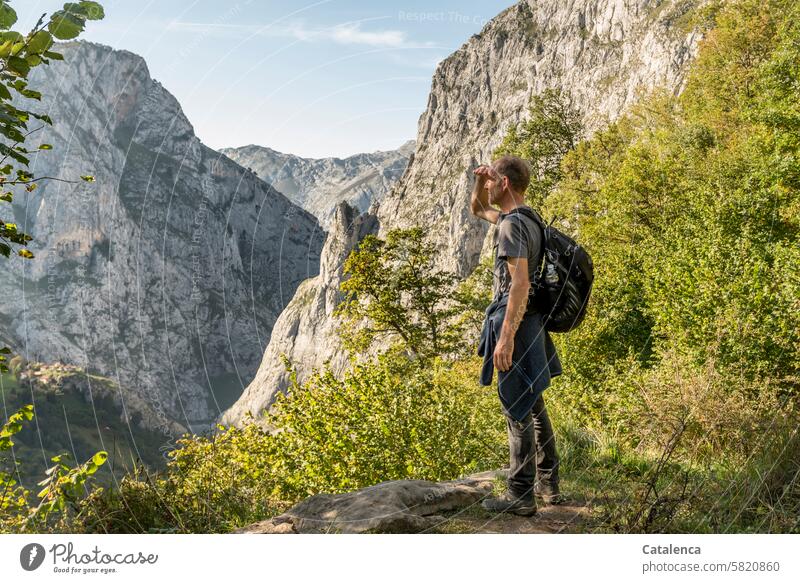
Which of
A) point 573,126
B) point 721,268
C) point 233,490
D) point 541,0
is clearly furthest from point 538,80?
point 233,490

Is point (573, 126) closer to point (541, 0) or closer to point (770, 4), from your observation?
point (770, 4)

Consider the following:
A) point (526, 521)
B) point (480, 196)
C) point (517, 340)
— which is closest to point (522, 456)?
point (526, 521)

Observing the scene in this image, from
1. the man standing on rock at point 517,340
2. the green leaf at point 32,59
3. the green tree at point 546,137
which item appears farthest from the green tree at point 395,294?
the green leaf at point 32,59

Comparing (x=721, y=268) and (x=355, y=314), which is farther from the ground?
(x=721, y=268)

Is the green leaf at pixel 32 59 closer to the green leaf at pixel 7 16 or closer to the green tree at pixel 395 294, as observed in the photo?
the green leaf at pixel 7 16

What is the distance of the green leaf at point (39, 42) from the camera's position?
134 inches

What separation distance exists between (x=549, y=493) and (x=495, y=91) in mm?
160144

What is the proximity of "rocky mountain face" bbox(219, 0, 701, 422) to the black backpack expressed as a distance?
77.4 metres

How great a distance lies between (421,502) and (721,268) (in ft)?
38.7

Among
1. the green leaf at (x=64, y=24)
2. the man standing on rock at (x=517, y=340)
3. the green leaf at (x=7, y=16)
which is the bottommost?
the man standing on rock at (x=517, y=340)

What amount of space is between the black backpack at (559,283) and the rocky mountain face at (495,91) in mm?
77398

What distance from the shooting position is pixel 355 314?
2347 cm

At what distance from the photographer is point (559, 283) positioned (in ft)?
14.2

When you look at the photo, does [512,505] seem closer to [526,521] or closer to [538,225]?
[526,521]
